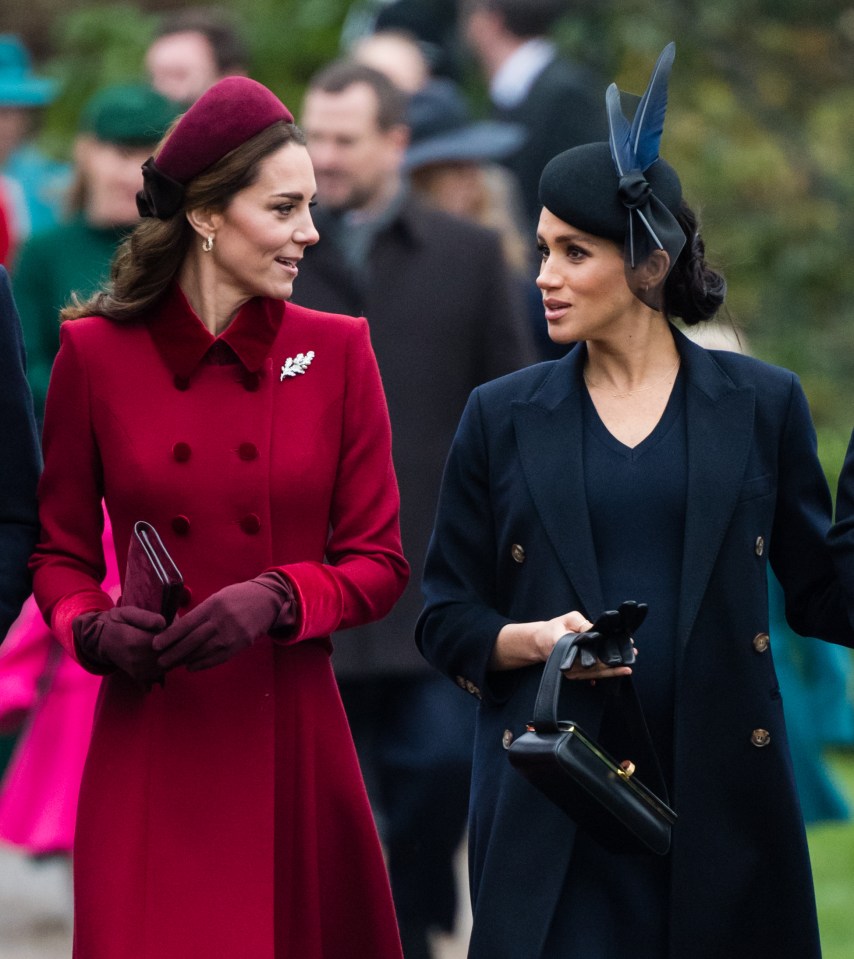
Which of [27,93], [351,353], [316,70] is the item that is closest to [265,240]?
[351,353]

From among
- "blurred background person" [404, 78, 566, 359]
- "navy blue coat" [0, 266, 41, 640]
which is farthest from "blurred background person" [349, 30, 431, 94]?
"navy blue coat" [0, 266, 41, 640]

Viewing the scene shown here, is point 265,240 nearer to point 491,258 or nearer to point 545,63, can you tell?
point 491,258

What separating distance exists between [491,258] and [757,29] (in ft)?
19.1

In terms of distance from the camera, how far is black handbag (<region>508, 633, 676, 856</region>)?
14.5 feet

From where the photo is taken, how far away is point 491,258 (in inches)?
280

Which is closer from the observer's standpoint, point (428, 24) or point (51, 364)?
point (51, 364)

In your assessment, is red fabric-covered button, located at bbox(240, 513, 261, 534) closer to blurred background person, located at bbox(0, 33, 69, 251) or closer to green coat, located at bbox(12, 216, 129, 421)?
green coat, located at bbox(12, 216, 129, 421)

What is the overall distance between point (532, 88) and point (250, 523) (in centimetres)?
483

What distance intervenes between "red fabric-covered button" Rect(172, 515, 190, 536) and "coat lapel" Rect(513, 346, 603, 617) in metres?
0.66

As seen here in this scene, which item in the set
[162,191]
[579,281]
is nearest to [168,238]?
[162,191]

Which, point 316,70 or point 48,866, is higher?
point 316,70

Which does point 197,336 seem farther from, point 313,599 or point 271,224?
point 313,599

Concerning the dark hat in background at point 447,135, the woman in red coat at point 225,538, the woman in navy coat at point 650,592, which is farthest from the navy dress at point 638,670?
the dark hat in background at point 447,135

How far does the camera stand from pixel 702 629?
15.6 ft
